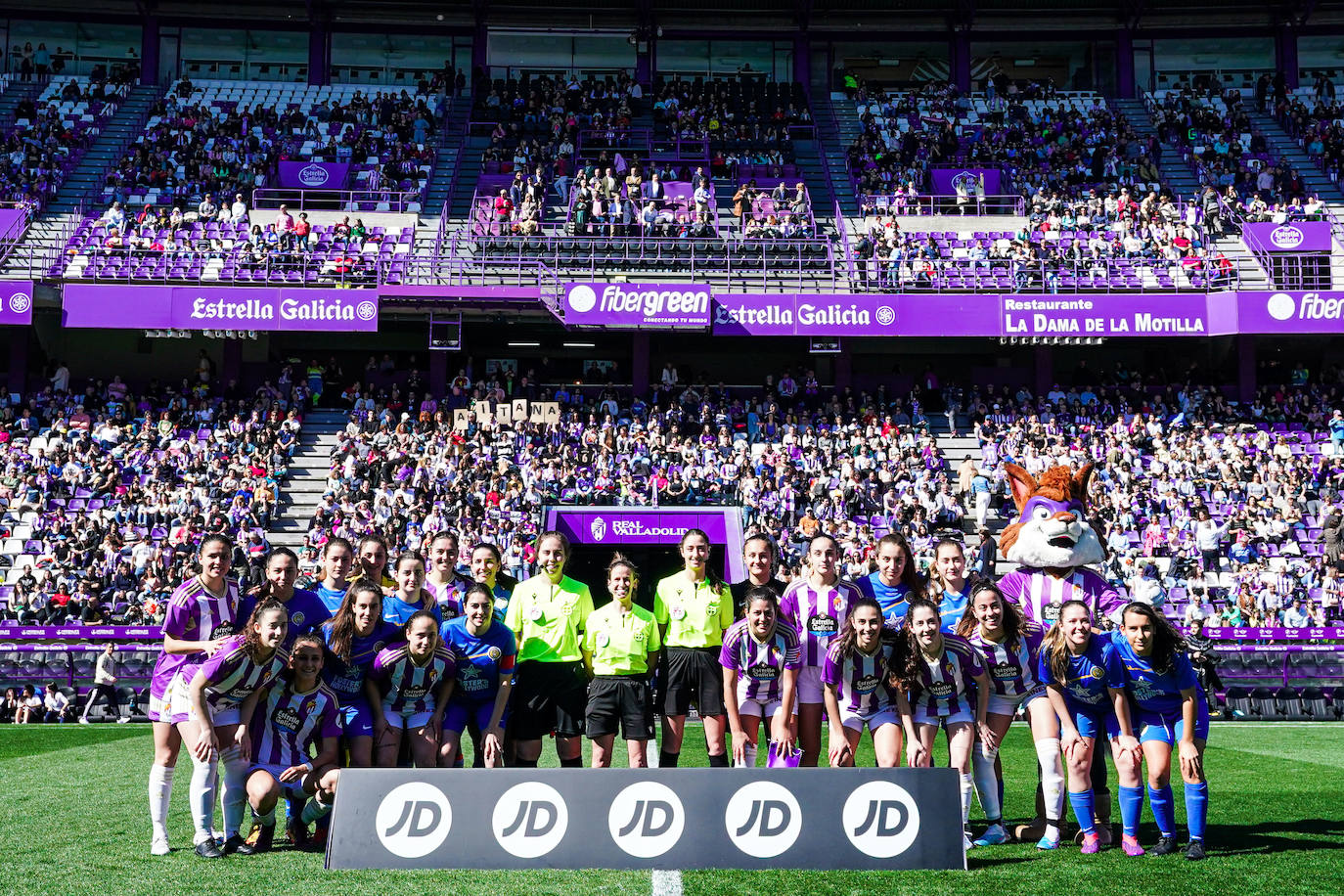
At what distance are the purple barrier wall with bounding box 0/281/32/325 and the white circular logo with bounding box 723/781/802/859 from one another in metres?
24.7

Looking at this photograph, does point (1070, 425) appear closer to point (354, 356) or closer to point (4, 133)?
point (354, 356)

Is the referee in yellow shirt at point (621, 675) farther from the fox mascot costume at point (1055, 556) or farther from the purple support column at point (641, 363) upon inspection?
the purple support column at point (641, 363)

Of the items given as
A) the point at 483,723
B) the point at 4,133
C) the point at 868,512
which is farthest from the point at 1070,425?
the point at 4,133

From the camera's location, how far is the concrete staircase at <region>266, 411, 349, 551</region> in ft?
79.6

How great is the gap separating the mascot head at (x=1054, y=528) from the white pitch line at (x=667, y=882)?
3300 mm

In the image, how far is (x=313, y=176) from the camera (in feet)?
106

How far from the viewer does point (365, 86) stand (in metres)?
38.3

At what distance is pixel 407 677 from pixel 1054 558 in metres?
4.22

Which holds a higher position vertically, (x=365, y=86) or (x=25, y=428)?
(x=365, y=86)

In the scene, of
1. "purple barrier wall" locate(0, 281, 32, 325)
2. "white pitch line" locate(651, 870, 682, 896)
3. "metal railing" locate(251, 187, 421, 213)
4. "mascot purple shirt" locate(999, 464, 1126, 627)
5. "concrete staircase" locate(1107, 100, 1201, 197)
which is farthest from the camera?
"concrete staircase" locate(1107, 100, 1201, 197)

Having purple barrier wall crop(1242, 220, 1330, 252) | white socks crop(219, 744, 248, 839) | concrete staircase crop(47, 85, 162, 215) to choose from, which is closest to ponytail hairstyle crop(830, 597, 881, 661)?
white socks crop(219, 744, 248, 839)

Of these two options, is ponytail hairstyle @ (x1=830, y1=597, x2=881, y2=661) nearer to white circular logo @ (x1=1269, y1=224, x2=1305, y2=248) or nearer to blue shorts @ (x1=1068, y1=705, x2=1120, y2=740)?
blue shorts @ (x1=1068, y1=705, x2=1120, y2=740)

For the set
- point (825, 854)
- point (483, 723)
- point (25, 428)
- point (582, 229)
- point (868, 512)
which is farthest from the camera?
point (582, 229)

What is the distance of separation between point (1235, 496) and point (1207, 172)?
39.5ft
